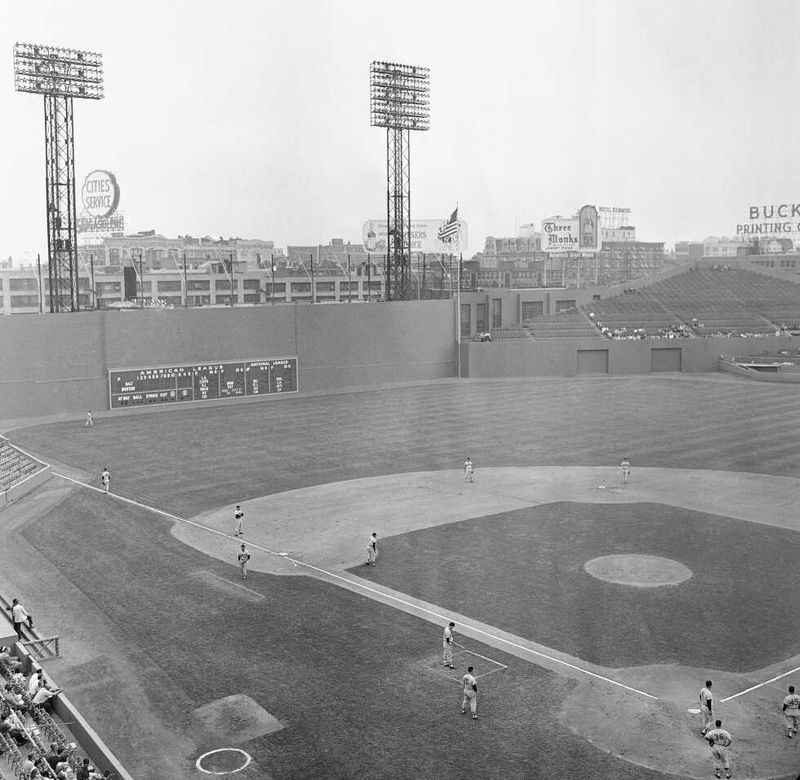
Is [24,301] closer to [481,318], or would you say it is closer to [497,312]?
[481,318]

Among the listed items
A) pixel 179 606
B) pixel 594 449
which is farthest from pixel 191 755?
pixel 594 449

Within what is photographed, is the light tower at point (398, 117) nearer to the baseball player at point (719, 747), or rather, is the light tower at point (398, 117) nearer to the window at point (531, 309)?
the window at point (531, 309)

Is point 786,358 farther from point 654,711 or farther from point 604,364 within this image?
point 654,711

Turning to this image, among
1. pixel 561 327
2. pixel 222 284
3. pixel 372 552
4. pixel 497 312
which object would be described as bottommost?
pixel 372 552

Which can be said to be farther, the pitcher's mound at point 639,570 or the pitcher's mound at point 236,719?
the pitcher's mound at point 639,570

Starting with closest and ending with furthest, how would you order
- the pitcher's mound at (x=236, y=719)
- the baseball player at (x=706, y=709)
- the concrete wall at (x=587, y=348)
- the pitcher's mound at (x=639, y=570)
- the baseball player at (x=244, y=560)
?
the baseball player at (x=706, y=709) → the pitcher's mound at (x=236, y=719) → the pitcher's mound at (x=639, y=570) → the baseball player at (x=244, y=560) → the concrete wall at (x=587, y=348)

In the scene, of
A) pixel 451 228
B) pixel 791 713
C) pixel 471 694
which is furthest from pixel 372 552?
pixel 451 228

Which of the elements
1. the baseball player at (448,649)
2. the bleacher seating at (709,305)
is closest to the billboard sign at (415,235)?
the bleacher seating at (709,305)
